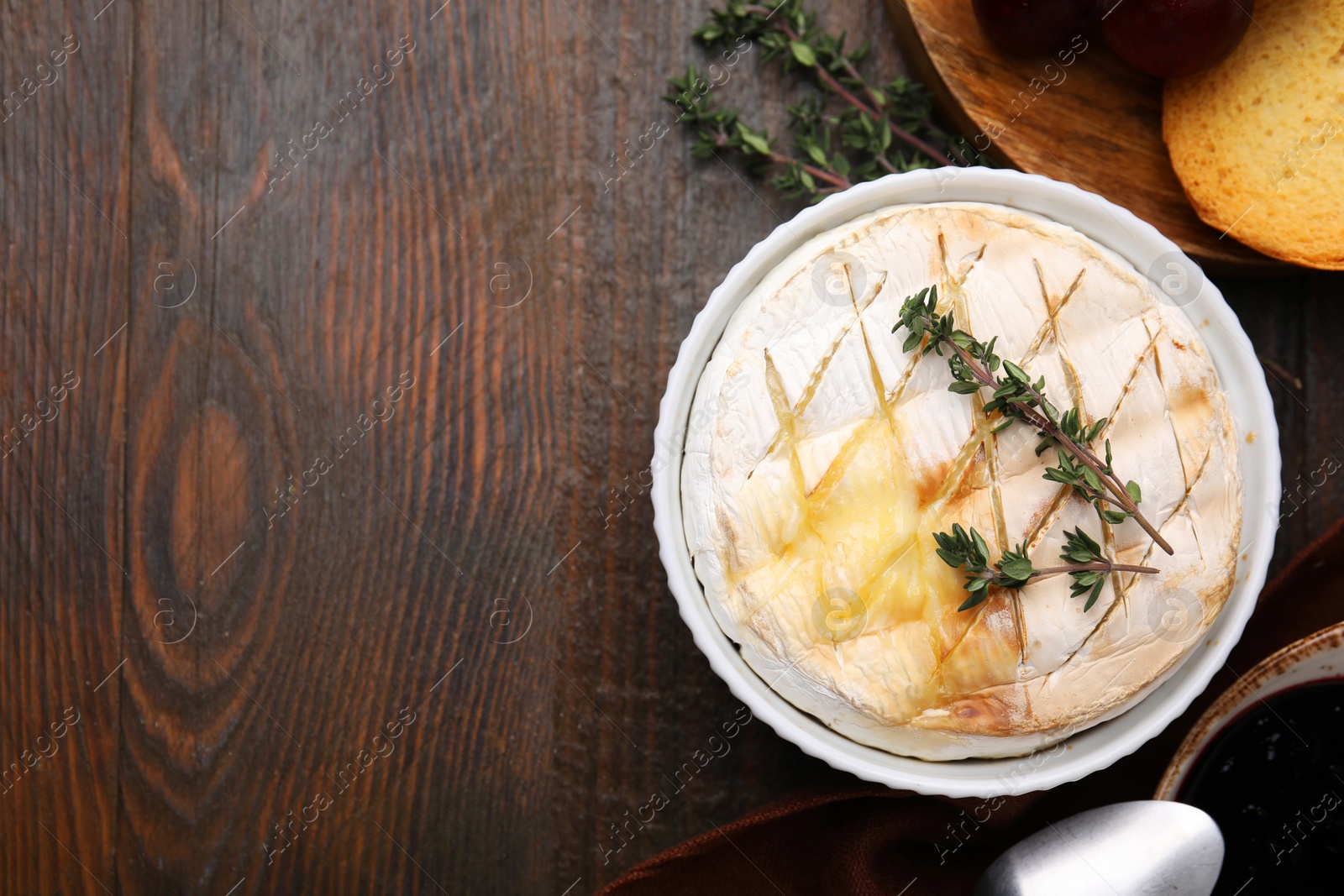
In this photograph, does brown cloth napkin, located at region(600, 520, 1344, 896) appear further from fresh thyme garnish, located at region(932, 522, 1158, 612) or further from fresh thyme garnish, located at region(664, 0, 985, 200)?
fresh thyme garnish, located at region(664, 0, 985, 200)

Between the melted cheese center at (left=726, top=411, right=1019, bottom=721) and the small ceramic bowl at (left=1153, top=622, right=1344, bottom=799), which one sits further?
the small ceramic bowl at (left=1153, top=622, right=1344, bottom=799)

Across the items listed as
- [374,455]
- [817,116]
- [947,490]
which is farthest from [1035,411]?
[374,455]

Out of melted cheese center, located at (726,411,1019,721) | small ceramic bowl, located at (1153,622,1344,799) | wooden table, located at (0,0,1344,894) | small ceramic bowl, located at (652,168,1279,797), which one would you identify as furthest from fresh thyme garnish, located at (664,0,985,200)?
small ceramic bowl, located at (1153,622,1344,799)

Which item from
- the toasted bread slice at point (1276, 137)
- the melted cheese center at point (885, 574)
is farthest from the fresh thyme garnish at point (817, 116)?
the melted cheese center at point (885, 574)

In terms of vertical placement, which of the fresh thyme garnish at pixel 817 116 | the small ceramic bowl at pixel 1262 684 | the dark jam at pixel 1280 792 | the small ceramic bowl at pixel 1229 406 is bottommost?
the dark jam at pixel 1280 792

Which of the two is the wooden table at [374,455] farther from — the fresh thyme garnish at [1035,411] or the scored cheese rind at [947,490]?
the fresh thyme garnish at [1035,411]

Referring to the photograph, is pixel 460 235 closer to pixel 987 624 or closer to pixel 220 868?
pixel 987 624

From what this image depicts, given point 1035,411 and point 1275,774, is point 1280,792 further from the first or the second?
point 1035,411
